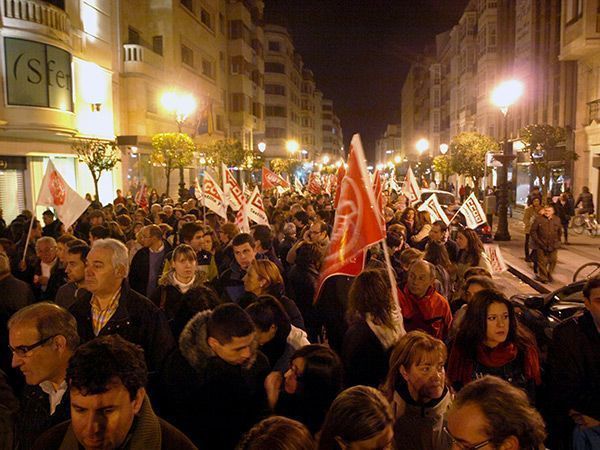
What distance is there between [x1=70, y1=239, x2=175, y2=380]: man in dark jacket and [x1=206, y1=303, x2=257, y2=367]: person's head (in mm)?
874

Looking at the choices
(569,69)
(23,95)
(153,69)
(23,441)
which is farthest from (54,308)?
(569,69)

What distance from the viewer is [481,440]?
2.39 meters

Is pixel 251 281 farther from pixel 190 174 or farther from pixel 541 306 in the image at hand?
pixel 190 174

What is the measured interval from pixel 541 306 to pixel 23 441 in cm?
634

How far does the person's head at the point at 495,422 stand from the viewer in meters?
2.39

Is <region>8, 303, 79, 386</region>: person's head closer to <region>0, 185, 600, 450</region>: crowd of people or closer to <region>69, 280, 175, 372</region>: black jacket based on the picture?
<region>0, 185, 600, 450</region>: crowd of people

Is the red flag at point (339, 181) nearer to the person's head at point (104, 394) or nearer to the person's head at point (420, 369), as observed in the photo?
the person's head at point (420, 369)

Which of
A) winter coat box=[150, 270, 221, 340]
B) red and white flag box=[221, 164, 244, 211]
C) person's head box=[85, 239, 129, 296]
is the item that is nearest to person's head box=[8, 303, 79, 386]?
person's head box=[85, 239, 129, 296]

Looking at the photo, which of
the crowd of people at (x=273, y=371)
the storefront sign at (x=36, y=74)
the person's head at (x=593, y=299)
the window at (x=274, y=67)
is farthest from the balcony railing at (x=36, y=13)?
the window at (x=274, y=67)

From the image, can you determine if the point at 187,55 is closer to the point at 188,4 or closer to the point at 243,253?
the point at 188,4

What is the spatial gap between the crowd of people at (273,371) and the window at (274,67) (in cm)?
7482

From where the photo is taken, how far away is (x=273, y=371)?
3.65 meters

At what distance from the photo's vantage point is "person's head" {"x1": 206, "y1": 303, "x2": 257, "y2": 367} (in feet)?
11.0

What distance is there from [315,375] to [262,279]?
2084mm
